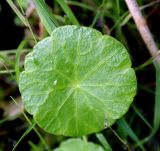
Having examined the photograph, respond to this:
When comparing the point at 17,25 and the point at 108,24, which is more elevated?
the point at 17,25

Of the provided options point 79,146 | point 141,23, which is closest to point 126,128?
point 79,146

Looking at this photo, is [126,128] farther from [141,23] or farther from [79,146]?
[141,23]

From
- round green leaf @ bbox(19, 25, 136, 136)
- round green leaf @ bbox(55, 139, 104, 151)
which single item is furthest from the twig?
round green leaf @ bbox(55, 139, 104, 151)

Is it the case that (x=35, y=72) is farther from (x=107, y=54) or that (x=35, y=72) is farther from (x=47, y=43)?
(x=107, y=54)

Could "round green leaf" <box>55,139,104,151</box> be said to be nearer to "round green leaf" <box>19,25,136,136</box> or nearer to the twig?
"round green leaf" <box>19,25,136,136</box>

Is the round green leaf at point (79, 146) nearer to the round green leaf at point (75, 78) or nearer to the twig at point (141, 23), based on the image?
the round green leaf at point (75, 78)

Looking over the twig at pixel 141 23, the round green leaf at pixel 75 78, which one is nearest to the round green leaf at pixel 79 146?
the round green leaf at pixel 75 78

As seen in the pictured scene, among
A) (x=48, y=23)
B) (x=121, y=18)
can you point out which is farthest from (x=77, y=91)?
(x=121, y=18)

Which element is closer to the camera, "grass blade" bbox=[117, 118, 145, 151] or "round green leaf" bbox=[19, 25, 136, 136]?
"round green leaf" bbox=[19, 25, 136, 136]
